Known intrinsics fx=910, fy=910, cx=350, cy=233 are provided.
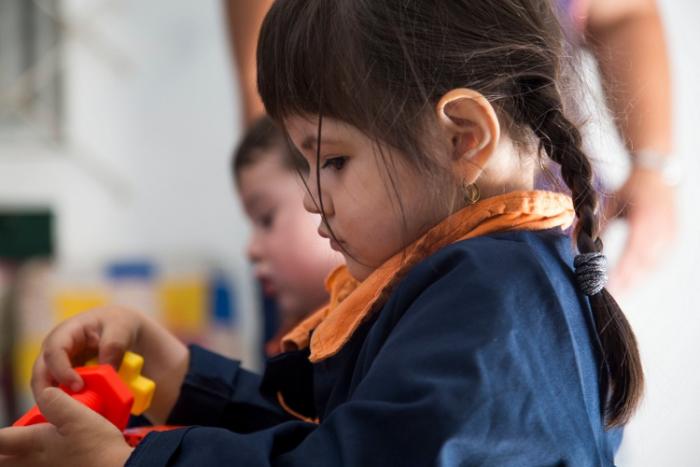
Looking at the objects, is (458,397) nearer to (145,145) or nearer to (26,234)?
(26,234)

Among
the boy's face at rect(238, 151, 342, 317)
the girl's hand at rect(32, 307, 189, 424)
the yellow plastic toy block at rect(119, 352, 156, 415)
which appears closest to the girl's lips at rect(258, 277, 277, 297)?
the boy's face at rect(238, 151, 342, 317)

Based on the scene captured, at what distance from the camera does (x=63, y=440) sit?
1.68 feet

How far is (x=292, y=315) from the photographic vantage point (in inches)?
45.1

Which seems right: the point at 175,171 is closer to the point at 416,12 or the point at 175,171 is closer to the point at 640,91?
the point at 640,91

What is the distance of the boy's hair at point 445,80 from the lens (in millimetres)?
555

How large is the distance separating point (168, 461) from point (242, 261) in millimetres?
1915

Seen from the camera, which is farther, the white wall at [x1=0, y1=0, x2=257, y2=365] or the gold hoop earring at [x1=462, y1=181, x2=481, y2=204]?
the white wall at [x1=0, y1=0, x2=257, y2=365]

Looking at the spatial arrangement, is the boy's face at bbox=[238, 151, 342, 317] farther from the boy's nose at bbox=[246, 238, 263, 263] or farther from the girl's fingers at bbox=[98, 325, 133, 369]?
the girl's fingers at bbox=[98, 325, 133, 369]

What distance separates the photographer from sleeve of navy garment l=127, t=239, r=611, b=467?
46 cm

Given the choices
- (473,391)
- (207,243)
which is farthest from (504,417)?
(207,243)

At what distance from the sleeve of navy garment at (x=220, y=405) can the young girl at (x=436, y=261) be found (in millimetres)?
116

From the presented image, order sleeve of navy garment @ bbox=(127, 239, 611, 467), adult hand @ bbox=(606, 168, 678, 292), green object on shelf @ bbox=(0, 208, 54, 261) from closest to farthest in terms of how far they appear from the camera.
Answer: sleeve of navy garment @ bbox=(127, 239, 611, 467), adult hand @ bbox=(606, 168, 678, 292), green object on shelf @ bbox=(0, 208, 54, 261)

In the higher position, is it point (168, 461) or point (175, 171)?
point (175, 171)

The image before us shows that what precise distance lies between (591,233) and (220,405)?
1.13 ft
